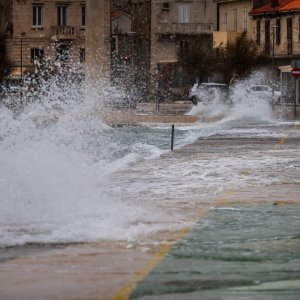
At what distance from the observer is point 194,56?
9112 centimetres

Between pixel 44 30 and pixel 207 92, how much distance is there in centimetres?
3327

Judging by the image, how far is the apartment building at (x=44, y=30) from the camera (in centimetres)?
10169

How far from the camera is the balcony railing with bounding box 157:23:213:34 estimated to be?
99.4m

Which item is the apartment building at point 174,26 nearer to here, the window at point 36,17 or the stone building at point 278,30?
the stone building at point 278,30

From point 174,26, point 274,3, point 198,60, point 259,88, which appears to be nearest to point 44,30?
point 174,26

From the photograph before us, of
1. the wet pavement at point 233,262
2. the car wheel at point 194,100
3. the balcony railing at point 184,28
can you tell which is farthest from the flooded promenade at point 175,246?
the balcony railing at point 184,28

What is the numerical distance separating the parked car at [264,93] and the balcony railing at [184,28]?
2494cm

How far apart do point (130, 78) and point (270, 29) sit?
12573 mm

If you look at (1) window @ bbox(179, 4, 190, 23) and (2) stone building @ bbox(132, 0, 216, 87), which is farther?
(1) window @ bbox(179, 4, 190, 23)

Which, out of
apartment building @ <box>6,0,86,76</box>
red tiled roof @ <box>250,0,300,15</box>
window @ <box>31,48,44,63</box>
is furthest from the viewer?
apartment building @ <box>6,0,86,76</box>

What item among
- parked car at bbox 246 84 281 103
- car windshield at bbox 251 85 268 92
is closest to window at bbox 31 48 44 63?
car windshield at bbox 251 85 268 92

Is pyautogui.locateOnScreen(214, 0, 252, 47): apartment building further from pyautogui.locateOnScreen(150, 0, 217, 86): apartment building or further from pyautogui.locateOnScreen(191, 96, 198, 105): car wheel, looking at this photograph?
pyautogui.locateOnScreen(191, 96, 198, 105): car wheel

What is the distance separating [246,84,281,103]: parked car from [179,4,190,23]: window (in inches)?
1026

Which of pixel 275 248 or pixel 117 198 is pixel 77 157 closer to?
pixel 117 198
